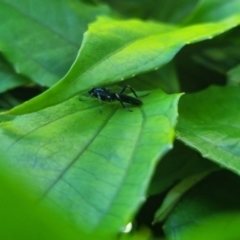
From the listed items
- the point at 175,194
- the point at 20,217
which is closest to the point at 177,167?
the point at 175,194

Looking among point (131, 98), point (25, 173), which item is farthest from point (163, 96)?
point (25, 173)

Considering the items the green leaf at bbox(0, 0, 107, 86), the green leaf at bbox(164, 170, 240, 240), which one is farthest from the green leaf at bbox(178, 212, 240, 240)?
the green leaf at bbox(0, 0, 107, 86)

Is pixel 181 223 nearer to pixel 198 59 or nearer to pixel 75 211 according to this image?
pixel 75 211

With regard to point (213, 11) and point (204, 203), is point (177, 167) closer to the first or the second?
point (204, 203)

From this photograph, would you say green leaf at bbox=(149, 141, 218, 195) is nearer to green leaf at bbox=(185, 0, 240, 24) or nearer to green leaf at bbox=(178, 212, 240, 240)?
green leaf at bbox=(178, 212, 240, 240)

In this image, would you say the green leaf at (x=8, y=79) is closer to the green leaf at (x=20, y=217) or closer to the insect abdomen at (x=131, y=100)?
the insect abdomen at (x=131, y=100)

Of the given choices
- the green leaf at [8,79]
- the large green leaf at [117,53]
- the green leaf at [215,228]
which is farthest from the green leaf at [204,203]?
the green leaf at [8,79]

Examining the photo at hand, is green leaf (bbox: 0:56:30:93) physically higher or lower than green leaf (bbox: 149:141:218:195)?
higher

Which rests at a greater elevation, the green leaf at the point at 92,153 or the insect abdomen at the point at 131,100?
the green leaf at the point at 92,153
